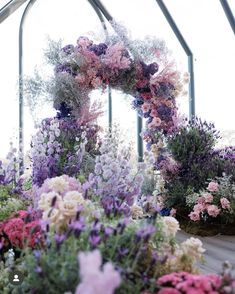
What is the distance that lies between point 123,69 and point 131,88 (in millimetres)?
261

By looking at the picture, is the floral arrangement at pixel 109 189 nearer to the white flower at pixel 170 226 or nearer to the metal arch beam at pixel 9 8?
the white flower at pixel 170 226

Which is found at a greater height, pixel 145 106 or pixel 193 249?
pixel 145 106

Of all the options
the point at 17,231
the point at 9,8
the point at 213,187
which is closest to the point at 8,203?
the point at 17,231

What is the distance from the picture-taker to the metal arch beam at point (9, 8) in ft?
17.7

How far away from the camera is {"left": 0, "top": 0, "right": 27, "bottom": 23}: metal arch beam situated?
5.40 metres

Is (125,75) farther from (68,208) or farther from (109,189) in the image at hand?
(68,208)

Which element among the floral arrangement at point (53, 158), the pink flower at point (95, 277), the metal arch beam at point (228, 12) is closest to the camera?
the pink flower at point (95, 277)

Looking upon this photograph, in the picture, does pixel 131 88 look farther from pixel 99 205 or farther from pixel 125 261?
pixel 125 261

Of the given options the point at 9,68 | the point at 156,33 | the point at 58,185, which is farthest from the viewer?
the point at 9,68

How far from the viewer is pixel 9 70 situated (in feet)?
18.6

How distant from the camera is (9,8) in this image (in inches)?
217

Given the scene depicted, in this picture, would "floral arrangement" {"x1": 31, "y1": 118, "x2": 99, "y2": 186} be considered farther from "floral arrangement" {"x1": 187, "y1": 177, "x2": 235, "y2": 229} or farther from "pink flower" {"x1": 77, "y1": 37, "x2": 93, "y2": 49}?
"floral arrangement" {"x1": 187, "y1": 177, "x2": 235, "y2": 229}

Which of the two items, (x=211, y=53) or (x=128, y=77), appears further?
(x=211, y=53)

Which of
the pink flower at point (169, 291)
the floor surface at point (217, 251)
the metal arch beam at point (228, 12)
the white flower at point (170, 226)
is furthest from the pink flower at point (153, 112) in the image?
the pink flower at point (169, 291)
